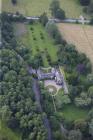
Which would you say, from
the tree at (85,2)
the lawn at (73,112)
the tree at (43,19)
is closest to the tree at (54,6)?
the tree at (43,19)

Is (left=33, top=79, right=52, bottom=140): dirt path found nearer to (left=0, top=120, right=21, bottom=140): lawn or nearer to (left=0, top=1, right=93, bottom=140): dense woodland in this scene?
(left=0, top=1, right=93, bottom=140): dense woodland

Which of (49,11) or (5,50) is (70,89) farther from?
(49,11)

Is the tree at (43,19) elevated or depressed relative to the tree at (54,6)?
depressed

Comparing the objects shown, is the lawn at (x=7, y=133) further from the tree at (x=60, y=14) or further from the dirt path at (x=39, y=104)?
the tree at (x=60, y=14)

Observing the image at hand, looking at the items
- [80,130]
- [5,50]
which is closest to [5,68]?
[5,50]

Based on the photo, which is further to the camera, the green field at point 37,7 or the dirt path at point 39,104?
the green field at point 37,7

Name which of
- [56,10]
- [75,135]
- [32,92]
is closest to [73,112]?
[75,135]

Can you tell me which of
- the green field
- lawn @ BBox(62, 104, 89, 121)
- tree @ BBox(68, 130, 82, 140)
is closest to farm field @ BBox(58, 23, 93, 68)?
the green field

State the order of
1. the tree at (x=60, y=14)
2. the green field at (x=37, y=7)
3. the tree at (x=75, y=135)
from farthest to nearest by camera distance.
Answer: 1. the green field at (x=37, y=7)
2. the tree at (x=60, y=14)
3. the tree at (x=75, y=135)
